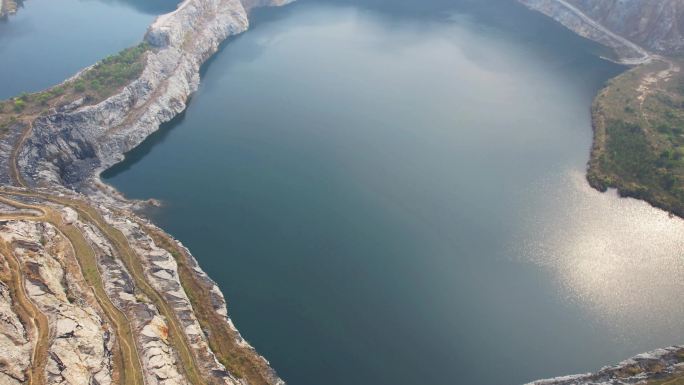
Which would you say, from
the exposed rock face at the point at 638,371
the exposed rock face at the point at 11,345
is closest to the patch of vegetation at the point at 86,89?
the exposed rock face at the point at 11,345

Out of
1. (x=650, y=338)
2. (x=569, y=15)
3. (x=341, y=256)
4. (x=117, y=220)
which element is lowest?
(x=117, y=220)

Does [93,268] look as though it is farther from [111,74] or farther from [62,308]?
[111,74]

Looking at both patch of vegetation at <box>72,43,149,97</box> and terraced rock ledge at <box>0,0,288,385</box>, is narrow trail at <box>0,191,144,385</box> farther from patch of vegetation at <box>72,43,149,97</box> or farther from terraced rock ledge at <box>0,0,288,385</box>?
patch of vegetation at <box>72,43,149,97</box>

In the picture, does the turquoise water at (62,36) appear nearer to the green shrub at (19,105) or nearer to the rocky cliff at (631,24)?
the green shrub at (19,105)

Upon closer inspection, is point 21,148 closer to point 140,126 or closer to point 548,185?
point 140,126

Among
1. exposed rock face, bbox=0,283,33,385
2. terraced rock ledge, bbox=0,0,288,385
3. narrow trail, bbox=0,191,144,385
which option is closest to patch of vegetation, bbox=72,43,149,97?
terraced rock ledge, bbox=0,0,288,385

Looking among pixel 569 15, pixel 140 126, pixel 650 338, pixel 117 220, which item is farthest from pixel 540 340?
pixel 569 15
